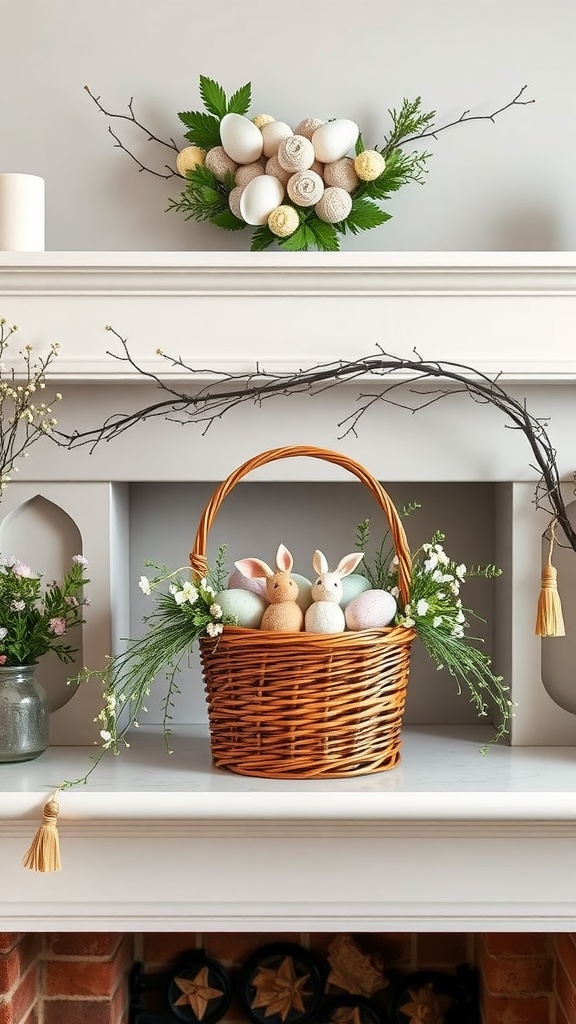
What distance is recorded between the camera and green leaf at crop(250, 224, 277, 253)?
154 centimetres

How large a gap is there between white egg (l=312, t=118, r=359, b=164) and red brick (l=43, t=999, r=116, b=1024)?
1.29 m

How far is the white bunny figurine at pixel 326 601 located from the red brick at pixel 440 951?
671 mm

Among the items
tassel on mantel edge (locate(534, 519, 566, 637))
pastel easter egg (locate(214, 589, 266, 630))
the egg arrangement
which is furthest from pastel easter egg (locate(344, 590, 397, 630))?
tassel on mantel edge (locate(534, 519, 566, 637))

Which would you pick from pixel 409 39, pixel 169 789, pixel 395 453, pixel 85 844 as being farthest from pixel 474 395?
pixel 85 844

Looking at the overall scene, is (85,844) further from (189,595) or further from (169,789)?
(189,595)

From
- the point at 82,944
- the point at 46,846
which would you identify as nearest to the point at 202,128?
the point at 46,846

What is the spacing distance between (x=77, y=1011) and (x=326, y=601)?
759mm

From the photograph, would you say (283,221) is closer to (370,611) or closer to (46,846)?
(370,611)

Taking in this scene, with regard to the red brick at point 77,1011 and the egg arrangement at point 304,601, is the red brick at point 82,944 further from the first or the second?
the egg arrangement at point 304,601

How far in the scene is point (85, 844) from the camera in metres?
1.29

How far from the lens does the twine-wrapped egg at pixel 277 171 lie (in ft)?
5.00

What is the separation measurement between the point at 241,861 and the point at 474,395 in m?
0.71

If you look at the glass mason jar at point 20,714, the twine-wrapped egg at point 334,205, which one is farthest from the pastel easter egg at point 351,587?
the twine-wrapped egg at point 334,205

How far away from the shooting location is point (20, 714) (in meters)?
1.37
